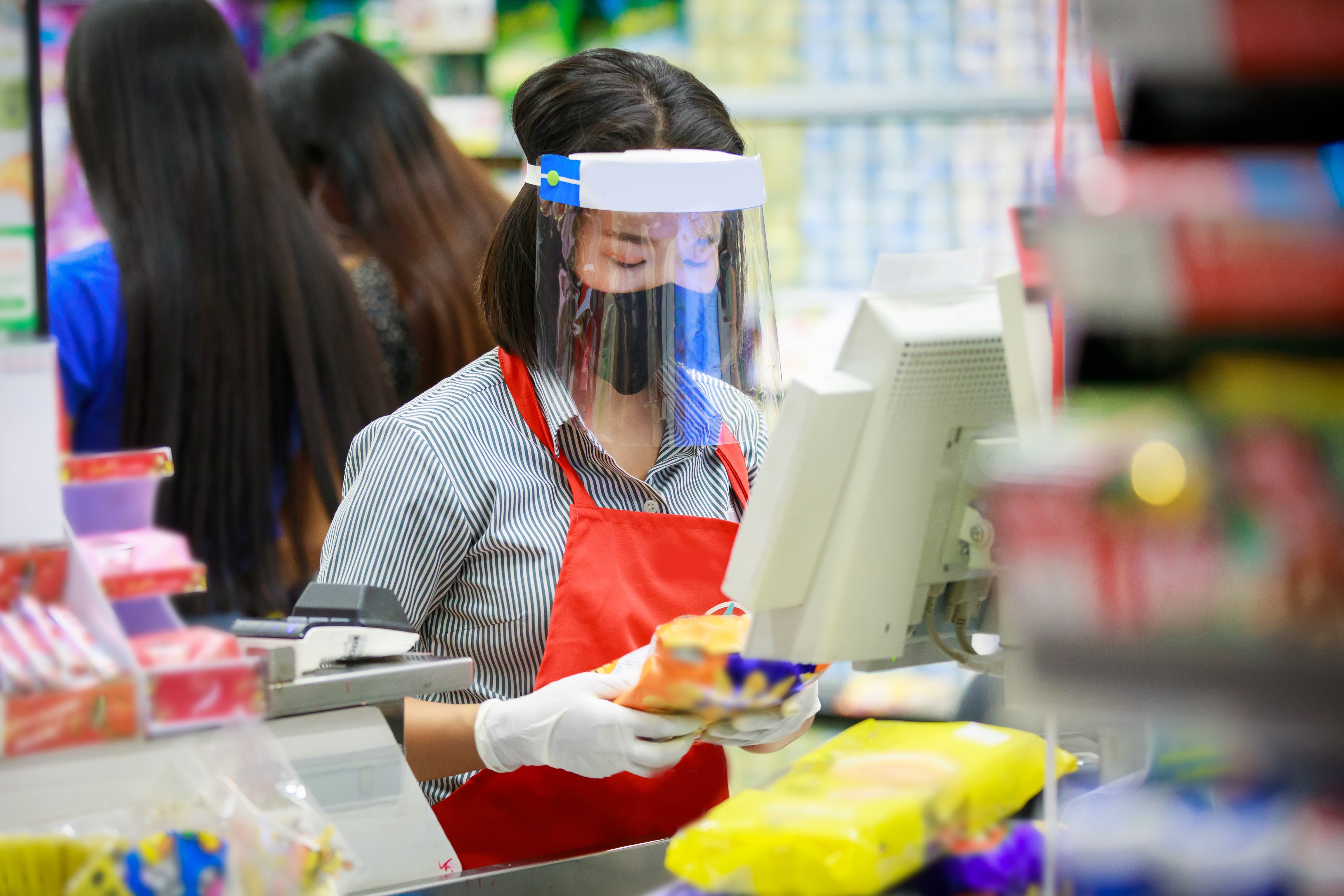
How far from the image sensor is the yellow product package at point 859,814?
1.11 metres

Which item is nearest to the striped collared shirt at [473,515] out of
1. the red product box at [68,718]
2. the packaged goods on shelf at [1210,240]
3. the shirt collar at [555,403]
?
the shirt collar at [555,403]

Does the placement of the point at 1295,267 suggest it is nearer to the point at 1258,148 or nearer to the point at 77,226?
the point at 1258,148

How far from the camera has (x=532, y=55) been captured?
4.77m

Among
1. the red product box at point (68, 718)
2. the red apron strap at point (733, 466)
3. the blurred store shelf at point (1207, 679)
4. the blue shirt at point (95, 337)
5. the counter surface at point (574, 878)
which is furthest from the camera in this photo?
the blue shirt at point (95, 337)

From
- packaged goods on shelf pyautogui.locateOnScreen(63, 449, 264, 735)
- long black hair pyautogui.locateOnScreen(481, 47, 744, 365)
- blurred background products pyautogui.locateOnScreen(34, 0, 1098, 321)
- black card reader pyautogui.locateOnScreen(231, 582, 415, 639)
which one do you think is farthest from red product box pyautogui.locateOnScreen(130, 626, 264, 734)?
blurred background products pyautogui.locateOnScreen(34, 0, 1098, 321)

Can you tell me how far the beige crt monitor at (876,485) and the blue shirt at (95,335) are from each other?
4.52 feet

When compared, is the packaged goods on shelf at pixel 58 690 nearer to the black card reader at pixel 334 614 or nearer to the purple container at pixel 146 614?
the purple container at pixel 146 614

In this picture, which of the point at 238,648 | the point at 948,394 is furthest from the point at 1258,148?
the point at 238,648

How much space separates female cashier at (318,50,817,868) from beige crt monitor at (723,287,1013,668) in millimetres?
435

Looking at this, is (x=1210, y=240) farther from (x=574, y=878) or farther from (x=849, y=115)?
(x=849, y=115)

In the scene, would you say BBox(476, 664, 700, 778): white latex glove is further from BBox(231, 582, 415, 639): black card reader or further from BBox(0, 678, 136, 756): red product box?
BBox(0, 678, 136, 756): red product box

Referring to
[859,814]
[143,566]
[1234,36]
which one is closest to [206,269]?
[143,566]

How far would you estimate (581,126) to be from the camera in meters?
1.91

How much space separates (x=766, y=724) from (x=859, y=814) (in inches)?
18.4
